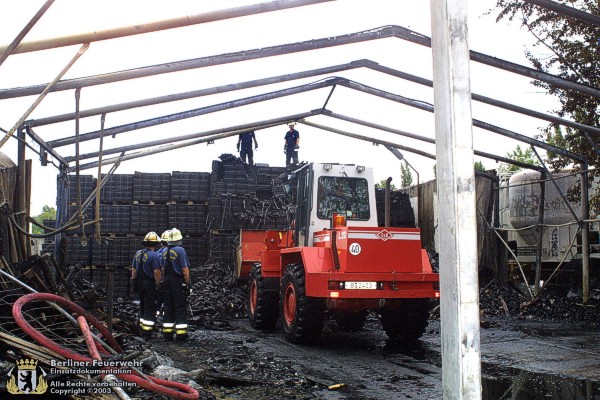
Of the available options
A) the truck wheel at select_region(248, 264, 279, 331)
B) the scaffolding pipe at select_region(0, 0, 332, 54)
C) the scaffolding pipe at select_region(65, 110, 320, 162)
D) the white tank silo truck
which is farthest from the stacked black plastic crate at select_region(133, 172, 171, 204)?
the scaffolding pipe at select_region(0, 0, 332, 54)

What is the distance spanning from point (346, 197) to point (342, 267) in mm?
1757

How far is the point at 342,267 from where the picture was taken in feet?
33.0

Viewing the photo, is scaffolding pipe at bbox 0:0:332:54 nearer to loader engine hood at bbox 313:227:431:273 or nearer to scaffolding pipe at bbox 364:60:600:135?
loader engine hood at bbox 313:227:431:273

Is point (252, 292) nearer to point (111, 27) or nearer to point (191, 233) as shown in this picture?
point (191, 233)

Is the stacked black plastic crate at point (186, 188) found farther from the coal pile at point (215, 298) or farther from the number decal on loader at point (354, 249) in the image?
the number decal on loader at point (354, 249)

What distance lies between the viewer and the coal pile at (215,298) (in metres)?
14.0

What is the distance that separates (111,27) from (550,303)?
12552 mm

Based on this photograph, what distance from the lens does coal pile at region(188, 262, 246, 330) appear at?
552 inches

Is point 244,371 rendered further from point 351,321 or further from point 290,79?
point 290,79

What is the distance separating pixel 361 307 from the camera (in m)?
10.1

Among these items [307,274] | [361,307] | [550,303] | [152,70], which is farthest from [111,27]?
[550,303]

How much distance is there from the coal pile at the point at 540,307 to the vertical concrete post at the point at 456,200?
33.3 ft

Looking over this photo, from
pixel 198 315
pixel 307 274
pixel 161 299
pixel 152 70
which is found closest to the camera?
pixel 152 70

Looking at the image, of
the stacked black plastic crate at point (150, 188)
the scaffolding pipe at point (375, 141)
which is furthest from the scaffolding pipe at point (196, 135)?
the stacked black plastic crate at point (150, 188)
